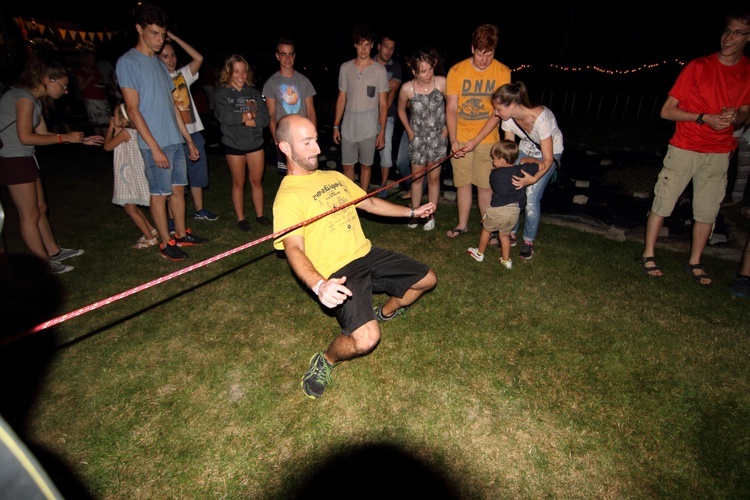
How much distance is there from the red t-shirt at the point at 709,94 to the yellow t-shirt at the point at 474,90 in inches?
71.5

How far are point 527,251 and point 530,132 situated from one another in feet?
4.74

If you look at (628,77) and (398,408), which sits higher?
(628,77)

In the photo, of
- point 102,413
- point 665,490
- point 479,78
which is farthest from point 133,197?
point 665,490

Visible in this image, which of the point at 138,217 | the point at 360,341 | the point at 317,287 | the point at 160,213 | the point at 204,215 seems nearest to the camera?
the point at 317,287

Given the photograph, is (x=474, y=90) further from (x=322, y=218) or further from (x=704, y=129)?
(x=322, y=218)

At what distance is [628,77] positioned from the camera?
1518cm

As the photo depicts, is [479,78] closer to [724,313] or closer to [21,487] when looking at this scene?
[724,313]

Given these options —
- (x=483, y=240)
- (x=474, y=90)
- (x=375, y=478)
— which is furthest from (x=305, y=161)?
(x=474, y=90)

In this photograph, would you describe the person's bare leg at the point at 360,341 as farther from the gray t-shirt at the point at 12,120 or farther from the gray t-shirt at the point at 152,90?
the gray t-shirt at the point at 12,120

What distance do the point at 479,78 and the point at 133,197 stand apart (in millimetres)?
4473

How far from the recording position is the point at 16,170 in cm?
423

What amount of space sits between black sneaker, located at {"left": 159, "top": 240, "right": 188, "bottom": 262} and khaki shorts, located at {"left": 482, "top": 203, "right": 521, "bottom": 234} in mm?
3789

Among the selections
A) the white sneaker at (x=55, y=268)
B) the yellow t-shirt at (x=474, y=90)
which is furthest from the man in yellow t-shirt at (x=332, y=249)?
the white sneaker at (x=55, y=268)

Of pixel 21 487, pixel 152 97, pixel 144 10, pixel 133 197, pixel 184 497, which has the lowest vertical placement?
pixel 184 497
